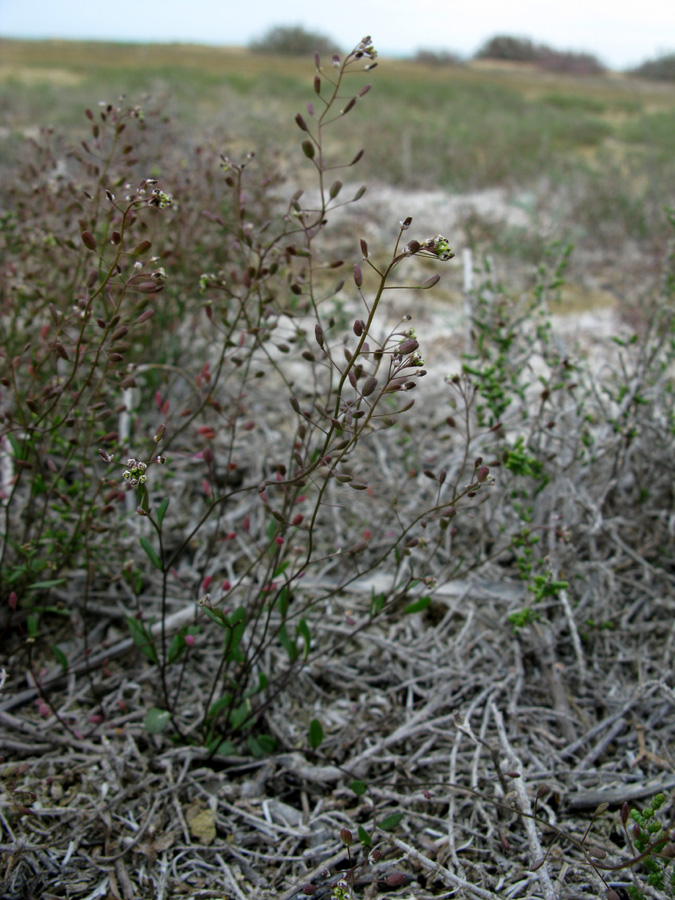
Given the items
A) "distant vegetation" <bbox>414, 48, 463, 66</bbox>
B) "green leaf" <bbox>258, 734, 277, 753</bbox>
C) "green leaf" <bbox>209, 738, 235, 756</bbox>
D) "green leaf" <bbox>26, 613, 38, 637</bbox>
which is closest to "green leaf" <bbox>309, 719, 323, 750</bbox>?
"green leaf" <bbox>258, 734, 277, 753</bbox>

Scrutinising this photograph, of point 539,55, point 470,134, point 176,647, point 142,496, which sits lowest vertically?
point 176,647

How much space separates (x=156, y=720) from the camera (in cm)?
193

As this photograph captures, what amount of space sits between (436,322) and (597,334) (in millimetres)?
1124

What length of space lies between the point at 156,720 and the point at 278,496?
1070mm

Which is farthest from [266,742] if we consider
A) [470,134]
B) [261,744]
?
[470,134]

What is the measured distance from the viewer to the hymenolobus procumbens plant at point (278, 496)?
1583 mm

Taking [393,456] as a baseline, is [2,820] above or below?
below

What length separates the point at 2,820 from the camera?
5.57 ft

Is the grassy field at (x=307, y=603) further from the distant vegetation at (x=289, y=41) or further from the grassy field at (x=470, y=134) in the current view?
the distant vegetation at (x=289, y=41)

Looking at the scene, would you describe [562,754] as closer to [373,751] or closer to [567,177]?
[373,751]

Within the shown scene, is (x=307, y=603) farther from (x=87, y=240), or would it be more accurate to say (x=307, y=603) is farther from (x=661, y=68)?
(x=661, y=68)

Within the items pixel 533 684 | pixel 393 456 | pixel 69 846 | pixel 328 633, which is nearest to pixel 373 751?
pixel 328 633

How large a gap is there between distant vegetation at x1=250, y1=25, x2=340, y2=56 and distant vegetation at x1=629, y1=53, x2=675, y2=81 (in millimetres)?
11264

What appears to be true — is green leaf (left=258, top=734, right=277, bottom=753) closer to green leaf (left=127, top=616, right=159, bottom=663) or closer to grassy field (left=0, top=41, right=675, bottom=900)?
grassy field (left=0, top=41, right=675, bottom=900)
